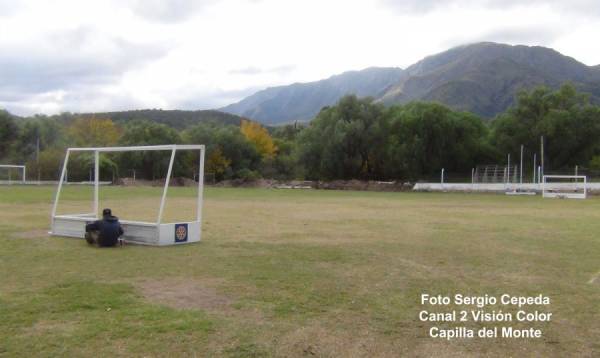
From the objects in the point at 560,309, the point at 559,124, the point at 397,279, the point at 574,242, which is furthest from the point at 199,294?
the point at 559,124

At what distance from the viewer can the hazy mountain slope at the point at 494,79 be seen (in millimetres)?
140500

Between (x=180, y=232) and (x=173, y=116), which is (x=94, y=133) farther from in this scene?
(x=180, y=232)

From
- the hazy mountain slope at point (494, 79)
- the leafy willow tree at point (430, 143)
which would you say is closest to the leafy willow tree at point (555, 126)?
the leafy willow tree at point (430, 143)

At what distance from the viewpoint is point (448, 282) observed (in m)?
8.39

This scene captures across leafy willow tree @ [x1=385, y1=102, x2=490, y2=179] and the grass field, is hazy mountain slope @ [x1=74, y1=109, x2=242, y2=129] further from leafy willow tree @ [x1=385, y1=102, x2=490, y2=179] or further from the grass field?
the grass field

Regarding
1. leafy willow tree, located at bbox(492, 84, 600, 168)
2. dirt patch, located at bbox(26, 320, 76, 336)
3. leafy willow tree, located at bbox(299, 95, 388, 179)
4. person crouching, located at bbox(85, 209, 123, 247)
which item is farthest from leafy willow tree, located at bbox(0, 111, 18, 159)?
dirt patch, located at bbox(26, 320, 76, 336)

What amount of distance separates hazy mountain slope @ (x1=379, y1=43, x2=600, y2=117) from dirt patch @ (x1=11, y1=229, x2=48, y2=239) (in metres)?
123

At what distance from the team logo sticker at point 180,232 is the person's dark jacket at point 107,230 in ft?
3.94

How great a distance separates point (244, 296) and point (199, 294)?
2.05 feet

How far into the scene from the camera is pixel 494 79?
155500 millimetres

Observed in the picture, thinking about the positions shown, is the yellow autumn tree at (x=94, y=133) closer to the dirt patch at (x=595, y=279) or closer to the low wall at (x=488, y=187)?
the low wall at (x=488, y=187)

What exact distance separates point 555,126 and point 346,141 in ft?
65.8

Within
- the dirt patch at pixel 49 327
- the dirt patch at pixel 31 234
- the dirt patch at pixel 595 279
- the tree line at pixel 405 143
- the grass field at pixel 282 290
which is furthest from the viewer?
the tree line at pixel 405 143

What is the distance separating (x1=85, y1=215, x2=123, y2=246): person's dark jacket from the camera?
39.0 feet
